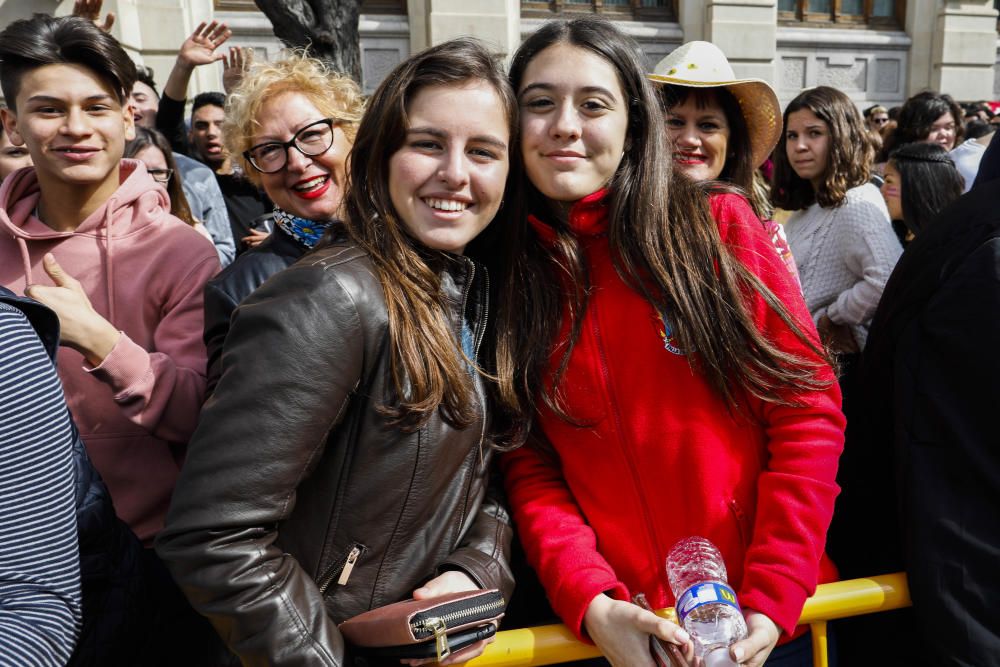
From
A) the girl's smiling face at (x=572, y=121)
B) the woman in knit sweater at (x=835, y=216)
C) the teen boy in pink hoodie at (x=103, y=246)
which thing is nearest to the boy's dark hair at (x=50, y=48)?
the teen boy in pink hoodie at (x=103, y=246)

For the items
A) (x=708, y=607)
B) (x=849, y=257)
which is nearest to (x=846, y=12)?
(x=849, y=257)

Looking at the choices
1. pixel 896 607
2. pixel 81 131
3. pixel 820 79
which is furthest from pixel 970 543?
pixel 820 79

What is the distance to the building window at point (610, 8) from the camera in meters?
13.0

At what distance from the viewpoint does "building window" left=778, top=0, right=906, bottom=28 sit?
555 inches

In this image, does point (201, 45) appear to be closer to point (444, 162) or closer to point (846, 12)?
point (444, 162)

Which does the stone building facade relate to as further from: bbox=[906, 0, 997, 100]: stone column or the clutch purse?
the clutch purse

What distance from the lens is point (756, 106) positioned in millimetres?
2688

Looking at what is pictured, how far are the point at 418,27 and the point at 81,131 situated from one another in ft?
36.0

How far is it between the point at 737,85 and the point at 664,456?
153cm

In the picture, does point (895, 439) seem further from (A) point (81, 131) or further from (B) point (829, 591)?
(A) point (81, 131)

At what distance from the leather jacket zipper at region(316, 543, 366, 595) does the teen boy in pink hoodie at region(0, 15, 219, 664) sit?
614 mm

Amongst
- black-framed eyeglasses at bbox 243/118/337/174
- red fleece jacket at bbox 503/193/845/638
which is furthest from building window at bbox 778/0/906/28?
red fleece jacket at bbox 503/193/845/638

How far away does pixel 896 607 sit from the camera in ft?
5.48

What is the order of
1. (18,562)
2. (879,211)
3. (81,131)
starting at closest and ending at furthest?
1. (18,562)
2. (81,131)
3. (879,211)
